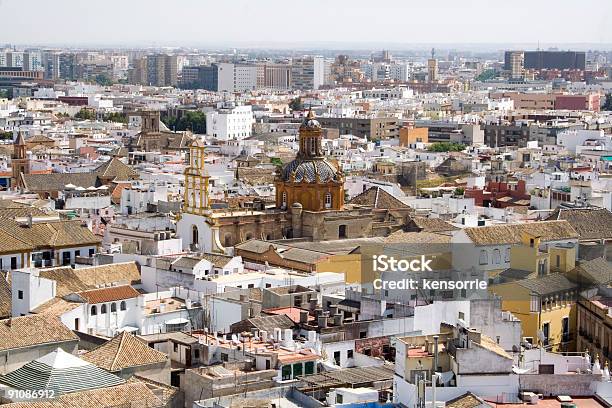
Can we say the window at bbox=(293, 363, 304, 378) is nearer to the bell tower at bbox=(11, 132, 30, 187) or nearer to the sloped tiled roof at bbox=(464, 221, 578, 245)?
the sloped tiled roof at bbox=(464, 221, 578, 245)

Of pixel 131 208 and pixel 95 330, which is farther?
pixel 131 208

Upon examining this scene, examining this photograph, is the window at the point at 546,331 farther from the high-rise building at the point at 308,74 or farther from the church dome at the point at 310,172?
the high-rise building at the point at 308,74

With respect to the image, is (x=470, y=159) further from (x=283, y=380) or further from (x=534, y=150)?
(x=283, y=380)

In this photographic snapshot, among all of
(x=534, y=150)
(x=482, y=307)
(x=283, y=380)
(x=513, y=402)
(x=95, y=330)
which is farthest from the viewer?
(x=534, y=150)

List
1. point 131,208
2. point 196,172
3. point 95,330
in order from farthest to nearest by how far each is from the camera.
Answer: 1. point 131,208
2. point 196,172
3. point 95,330

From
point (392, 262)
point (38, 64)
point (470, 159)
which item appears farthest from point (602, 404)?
point (38, 64)

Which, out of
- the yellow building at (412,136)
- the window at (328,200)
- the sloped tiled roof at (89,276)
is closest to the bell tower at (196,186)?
the window at (328,200)

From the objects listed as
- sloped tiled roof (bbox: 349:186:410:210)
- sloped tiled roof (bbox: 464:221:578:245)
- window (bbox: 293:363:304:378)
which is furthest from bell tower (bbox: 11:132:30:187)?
window (bbox: 293:363:304:378)
